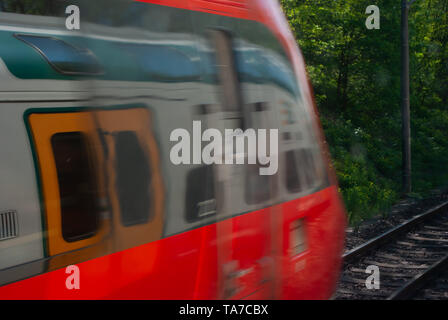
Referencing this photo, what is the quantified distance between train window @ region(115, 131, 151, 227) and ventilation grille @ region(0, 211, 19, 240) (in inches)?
24.1

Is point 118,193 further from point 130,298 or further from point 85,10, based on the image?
point 85,10

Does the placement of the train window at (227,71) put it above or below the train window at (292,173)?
above

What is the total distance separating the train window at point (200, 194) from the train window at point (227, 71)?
19.4 inches

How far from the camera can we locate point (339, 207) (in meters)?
5.38

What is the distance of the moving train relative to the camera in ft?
8.38

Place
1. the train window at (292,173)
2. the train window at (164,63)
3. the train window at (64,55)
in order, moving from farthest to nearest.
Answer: the train window at (292,173) → the train window at (164,63) → the train window at (64,55)

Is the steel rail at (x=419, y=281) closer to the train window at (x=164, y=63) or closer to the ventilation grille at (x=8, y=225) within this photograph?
the train window at (x=164, y=63)

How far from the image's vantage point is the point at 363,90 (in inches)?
803

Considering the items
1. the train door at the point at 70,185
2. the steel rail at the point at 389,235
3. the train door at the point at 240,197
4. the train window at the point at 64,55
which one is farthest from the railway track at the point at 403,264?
the train window at the point at 64,55

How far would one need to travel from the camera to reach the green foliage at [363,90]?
666 inches

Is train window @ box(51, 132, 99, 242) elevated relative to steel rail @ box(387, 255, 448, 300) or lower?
elevated

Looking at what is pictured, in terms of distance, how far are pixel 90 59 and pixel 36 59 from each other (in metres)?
0.31

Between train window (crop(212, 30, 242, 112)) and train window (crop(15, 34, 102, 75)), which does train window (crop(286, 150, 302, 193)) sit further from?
train window (crop(15, 34, 102, 75))

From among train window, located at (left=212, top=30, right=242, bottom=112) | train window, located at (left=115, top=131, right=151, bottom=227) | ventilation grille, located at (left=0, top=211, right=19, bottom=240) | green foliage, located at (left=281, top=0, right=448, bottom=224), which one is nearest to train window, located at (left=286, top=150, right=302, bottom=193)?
train window, located at (left=212, top=30, right=242, bottom=112)
